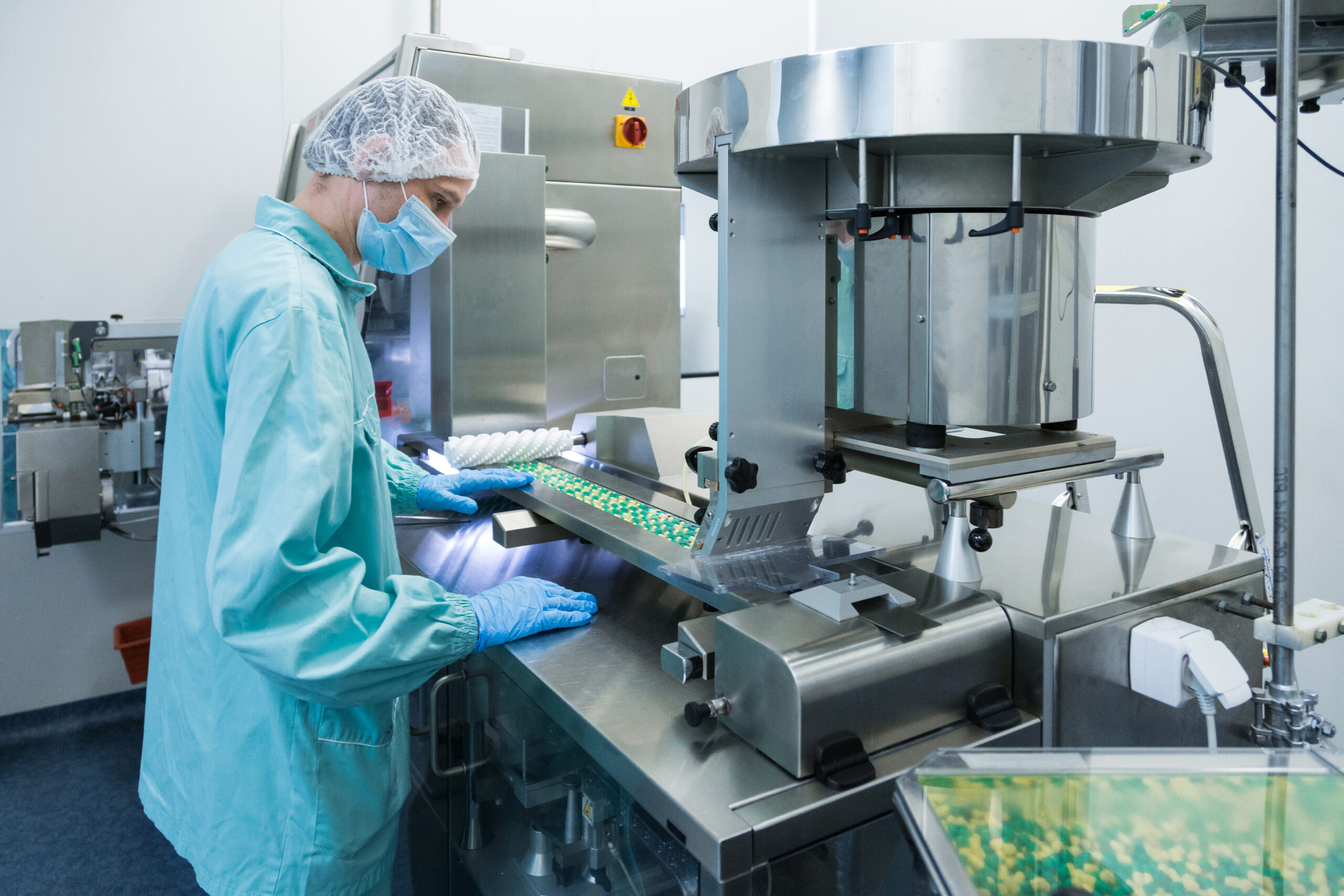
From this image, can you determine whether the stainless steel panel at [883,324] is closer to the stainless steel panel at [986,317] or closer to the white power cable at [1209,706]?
the stainless steel panel at [986,317]

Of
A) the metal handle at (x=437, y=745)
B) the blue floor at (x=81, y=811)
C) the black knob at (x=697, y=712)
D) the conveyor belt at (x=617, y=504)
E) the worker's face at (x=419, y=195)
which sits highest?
the worker's face at (x=419, y=195)

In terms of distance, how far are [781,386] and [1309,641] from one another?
0.60m

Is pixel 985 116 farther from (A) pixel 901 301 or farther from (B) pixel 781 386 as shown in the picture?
(B) pixel 781 386

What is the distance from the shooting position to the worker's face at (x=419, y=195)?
1189mm

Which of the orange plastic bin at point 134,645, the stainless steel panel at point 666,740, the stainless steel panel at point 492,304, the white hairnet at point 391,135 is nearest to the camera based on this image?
the stainless steel panel at point 666,740

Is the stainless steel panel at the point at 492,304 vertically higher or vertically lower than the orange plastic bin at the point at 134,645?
higher

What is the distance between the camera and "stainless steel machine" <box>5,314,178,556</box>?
2148 mm

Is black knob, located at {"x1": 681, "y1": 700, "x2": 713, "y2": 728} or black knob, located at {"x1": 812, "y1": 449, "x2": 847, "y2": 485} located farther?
black knob, located at {"x1": 812, "y1": 449, "x2": 847, "y2": 485}

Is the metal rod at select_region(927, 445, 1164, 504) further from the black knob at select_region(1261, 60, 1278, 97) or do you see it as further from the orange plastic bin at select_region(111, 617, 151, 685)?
the orange plastic bin at select_region(111, 617, 151, 685)

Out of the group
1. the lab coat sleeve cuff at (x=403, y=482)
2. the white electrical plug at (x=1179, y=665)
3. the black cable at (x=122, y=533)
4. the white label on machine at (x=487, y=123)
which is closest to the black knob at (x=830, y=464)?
the white electrical plug at (x=1179, y=665)

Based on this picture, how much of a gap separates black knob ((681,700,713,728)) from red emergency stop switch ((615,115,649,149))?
169 cm

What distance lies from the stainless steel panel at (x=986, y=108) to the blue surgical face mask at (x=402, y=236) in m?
0.43

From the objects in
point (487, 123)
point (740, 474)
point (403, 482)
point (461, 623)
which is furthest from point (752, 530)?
point (487, 123)

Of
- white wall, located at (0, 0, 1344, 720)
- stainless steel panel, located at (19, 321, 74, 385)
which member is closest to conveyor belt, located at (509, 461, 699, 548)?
stainless steel panel, located at (19, 321, 74, 385)
